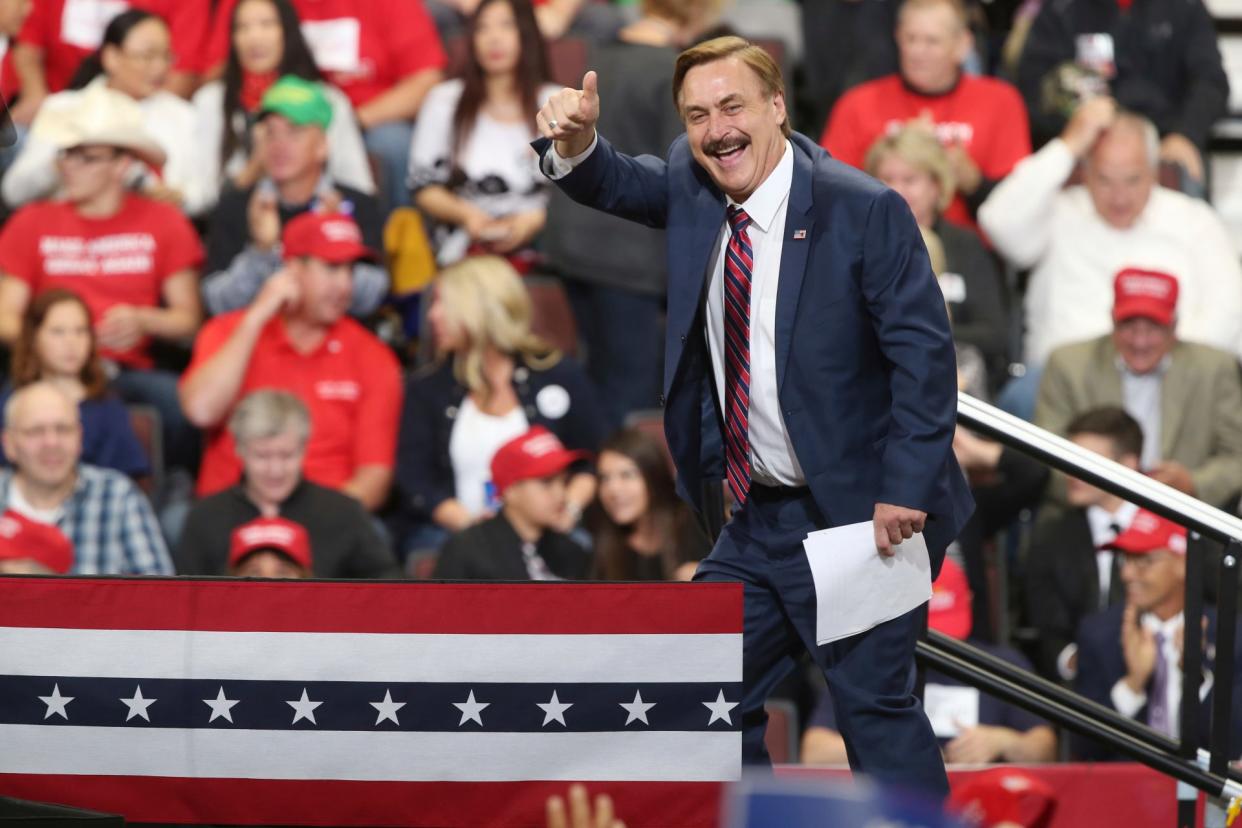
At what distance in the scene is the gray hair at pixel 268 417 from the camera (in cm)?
651

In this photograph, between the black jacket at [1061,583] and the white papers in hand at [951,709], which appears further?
the black jacket at [1061,583]

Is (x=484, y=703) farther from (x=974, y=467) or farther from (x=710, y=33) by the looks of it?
(x=710, y=33)

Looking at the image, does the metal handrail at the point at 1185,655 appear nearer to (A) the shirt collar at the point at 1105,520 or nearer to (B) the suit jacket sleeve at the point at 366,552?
(A) the shirt collar at the point at 1105,520

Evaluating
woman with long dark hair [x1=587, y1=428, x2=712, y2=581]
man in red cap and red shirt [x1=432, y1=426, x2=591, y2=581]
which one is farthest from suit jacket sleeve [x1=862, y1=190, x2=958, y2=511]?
man in red cap and red shirt [x1=432, y1=426, x2=591, y2=581]

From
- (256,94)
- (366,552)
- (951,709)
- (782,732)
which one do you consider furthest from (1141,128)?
(256,94)

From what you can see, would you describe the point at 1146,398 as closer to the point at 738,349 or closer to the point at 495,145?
the point at 495,145

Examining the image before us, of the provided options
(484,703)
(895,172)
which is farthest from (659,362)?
(484,703)

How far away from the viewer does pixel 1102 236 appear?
300 inches

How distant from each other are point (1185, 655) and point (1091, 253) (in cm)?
345

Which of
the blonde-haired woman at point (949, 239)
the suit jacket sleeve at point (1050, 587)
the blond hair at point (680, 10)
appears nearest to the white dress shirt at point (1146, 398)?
the blonde-haired woman at point (949, 239)

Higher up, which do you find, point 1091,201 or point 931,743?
point 1091,201

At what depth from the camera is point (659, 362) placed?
7680 millimetres

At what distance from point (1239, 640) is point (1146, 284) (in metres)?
1.67

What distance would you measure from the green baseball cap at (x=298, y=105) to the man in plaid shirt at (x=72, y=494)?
1.45 metres
